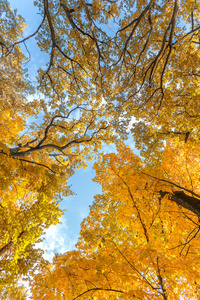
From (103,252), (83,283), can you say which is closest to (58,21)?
(103,252)

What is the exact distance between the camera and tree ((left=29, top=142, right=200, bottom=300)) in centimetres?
354

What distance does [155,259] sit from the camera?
138 inches

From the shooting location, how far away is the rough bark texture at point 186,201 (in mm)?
3927

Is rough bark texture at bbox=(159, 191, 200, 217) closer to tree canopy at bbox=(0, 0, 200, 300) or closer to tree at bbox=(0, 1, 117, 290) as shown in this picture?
tree canopy at bbox=(0, 0, 200, 300)

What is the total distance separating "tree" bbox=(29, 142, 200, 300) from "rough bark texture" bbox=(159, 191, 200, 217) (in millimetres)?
43

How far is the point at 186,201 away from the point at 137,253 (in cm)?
206

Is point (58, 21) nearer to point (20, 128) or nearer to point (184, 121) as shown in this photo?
point (20, 128)

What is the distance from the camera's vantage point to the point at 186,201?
13.8 feet

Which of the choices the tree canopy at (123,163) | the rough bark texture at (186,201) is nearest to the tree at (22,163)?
the tree canopy at (123,163)

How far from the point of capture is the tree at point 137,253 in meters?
3.54

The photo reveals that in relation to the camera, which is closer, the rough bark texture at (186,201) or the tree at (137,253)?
the tree at (137,253)

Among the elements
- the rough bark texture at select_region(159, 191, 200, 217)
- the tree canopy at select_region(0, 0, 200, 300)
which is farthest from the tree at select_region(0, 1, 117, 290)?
the rough bark texture at select_region(159, 191, 200, 217)

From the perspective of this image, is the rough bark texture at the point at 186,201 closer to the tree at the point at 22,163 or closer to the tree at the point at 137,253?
the tree at the point at 137,253

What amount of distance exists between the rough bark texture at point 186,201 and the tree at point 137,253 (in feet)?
0.14
